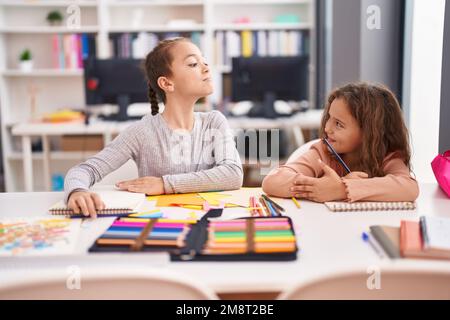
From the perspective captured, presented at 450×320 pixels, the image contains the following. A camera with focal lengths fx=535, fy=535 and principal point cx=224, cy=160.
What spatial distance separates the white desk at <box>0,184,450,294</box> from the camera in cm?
85

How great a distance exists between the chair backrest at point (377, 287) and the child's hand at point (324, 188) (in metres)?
0.60

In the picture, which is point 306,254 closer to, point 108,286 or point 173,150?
point 108,286

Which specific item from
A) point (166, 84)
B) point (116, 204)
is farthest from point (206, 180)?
point (166, 84)

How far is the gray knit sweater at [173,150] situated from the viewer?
5.37ft

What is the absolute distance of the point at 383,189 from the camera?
53.6 inches

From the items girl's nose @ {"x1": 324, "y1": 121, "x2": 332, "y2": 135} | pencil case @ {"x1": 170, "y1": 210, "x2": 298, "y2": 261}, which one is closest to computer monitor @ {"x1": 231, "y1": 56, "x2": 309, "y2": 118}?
girl's nose @ {"x1": 324, "y1": 121, "x2": 332, "y2": 135}

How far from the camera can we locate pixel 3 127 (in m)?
4.61

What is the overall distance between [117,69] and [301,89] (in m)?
1.24

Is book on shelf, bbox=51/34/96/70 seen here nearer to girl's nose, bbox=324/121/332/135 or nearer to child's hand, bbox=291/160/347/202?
girl's nose, bbox=324/121/332/135

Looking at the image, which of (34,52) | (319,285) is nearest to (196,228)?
(319,285)

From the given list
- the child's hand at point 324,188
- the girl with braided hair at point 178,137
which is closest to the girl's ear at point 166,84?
the girl with braided hair at point 178,137

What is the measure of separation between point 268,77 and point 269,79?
0.05ft

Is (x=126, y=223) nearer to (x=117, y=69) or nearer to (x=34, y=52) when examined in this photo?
(x=117, y=69)

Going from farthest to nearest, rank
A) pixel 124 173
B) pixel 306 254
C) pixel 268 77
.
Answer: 1. pixel 268 77
2. pixel 124 173
3. pixel 306 254
